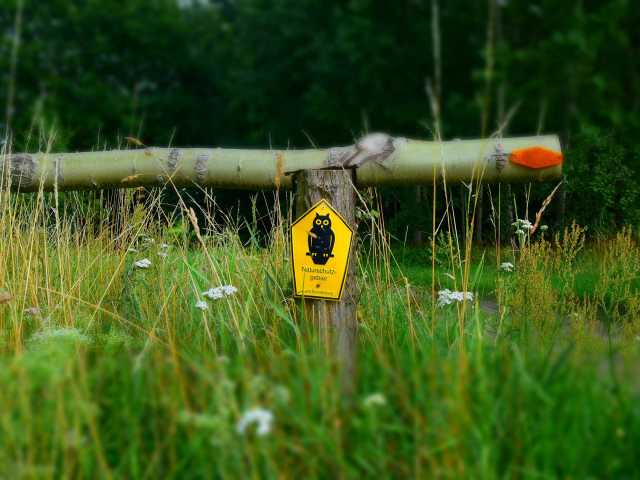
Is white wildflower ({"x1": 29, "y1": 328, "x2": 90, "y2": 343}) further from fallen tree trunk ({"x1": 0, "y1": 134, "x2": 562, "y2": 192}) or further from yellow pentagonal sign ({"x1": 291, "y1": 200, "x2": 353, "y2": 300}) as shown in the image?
fallen tree trunk ({"x1": 0, "y1": 134, "x2": 562, "y2": 192})

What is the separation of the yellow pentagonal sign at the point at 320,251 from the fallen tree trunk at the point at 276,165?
28cm

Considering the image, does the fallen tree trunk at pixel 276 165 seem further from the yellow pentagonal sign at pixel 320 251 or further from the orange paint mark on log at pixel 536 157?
the yellow pentagonal sign at pixel 320 251

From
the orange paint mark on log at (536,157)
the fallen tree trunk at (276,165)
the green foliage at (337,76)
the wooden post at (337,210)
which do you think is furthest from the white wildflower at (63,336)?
the orange paint mark on log at (536,157)

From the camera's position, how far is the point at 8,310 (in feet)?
13.1

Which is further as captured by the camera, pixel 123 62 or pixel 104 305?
pixel 123 62

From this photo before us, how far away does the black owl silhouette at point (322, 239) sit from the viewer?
342cm

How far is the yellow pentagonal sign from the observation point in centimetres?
341

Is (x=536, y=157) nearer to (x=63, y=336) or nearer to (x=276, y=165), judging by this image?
(x=276, y=165)

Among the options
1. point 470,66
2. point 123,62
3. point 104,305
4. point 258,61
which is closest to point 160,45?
point 123,62

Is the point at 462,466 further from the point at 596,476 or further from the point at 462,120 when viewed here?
the point at 462,120

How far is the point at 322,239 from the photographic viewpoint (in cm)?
343

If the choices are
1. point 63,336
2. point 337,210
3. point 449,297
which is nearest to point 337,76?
point 449,297

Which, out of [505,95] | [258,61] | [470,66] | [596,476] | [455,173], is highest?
[258,61]

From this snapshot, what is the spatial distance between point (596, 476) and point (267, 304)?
2051 mm
